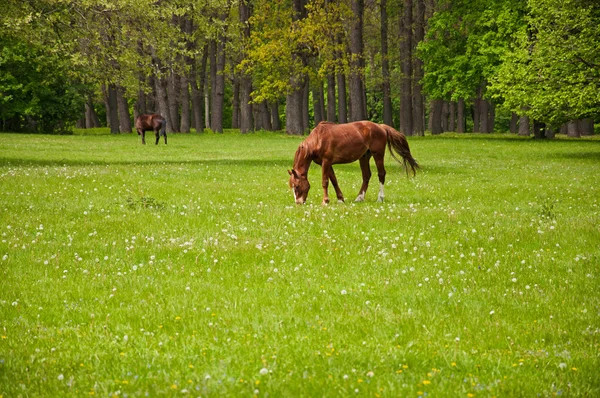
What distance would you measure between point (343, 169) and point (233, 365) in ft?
80.6

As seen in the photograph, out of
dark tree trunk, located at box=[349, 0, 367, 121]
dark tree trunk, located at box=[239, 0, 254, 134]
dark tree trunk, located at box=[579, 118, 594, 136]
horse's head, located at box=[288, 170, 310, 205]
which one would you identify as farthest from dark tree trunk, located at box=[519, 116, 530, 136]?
horse's head, located at box=[288, 170, 310, 205]

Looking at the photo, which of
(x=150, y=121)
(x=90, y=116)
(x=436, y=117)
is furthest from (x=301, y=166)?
(x=90, y=116)

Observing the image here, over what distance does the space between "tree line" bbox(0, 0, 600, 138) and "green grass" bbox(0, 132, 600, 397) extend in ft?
41.2

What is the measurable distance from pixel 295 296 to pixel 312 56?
47.5 meters

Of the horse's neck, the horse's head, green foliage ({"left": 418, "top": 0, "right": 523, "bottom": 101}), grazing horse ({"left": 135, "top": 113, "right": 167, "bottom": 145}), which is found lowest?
the horse's head

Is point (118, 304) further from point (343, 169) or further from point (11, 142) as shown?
point (11, 142)

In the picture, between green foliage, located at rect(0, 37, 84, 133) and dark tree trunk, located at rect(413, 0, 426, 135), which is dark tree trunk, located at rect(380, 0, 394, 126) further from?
green foliage, located at rect(0, 37, 84, 133)

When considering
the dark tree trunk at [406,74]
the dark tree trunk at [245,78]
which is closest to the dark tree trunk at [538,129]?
the dark tree trunk at [406,74]

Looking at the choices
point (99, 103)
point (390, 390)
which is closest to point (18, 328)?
point (390, 390)

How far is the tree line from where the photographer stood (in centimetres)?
2848

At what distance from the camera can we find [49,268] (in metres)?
9.83

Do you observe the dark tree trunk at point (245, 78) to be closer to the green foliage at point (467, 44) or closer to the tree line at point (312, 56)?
the tree line at point (312, 56)

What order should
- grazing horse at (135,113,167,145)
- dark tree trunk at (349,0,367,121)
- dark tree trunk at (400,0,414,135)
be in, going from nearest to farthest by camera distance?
grazing horse at (135,113,167,145) < dark tree trunk at (349,0,367,121) < dark tree trunk at (400,0,414,135)

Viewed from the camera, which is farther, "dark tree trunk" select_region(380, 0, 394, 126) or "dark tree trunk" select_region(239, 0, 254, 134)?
"dark tree trunk" select_region(239, 0, 254, 134)
